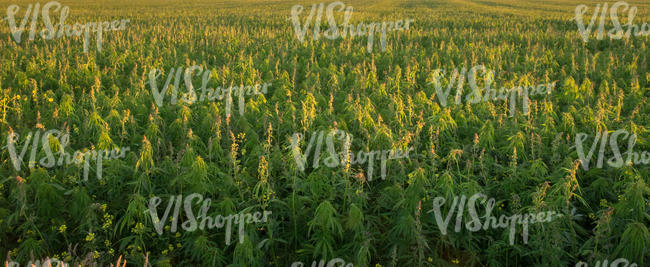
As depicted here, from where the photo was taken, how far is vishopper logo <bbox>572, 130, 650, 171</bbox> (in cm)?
519

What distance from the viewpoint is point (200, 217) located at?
170 inches

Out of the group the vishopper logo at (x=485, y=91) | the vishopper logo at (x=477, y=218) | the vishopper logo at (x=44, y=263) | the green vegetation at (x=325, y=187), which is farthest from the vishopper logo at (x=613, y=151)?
the vishopper logo at (x=44, y=263)

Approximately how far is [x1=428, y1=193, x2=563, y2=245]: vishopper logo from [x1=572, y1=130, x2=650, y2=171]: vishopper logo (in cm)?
150

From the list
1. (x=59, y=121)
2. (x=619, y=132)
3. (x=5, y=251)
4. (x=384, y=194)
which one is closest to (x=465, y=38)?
(x=619, y=132)

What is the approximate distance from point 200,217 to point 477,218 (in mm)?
2932

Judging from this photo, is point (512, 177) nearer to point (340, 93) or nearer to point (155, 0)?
point (340, 93)

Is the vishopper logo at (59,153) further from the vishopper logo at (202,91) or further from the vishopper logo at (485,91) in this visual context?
the vishopper logo at (485,91)

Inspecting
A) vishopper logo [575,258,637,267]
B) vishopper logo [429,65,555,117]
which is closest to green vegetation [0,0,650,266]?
vishopper logo [575,258,637,267]

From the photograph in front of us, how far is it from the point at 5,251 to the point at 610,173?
6955 millimetres

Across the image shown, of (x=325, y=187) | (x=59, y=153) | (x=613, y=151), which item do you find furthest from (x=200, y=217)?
(x=613, y=151)

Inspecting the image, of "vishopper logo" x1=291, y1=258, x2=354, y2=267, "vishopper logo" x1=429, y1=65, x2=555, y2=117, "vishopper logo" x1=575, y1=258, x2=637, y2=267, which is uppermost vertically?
"vishopper logo" x1=429, y1=65, x2=555, y2=117

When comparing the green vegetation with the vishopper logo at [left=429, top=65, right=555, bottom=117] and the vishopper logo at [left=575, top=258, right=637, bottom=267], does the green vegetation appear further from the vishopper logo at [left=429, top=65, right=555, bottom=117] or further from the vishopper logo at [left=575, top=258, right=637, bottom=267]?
the vishopper logo at [left=429, top=65, right=555, bottom=117]

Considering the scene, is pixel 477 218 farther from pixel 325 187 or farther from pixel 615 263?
pixel 325 187

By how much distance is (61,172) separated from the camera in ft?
16.4
